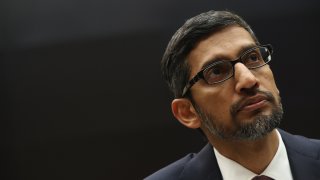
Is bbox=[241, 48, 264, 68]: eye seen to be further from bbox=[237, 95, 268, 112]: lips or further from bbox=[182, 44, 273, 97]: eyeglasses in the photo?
bbox=[237, 95, 268, 112]: lips

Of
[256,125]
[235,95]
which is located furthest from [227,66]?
[256,125]

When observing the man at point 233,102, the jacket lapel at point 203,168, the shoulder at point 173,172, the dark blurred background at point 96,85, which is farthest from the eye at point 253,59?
the dark blurred background at point 96,85

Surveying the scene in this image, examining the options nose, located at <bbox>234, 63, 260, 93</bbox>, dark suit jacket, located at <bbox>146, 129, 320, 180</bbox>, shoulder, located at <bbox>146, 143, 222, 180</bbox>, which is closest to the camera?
nose, located at <bbox>234, 63, 260, 93</bbox>

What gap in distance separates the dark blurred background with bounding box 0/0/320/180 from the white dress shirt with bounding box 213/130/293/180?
2.94ft

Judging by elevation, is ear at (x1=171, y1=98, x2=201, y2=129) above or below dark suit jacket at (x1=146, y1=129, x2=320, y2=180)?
above

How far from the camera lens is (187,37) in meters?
1.45

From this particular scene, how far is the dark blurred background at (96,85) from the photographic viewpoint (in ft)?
7.79

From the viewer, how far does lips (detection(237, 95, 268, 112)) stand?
51.1 inches

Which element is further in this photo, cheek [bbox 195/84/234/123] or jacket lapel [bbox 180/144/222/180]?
jacket lapel [bbox 180/144/222/180]

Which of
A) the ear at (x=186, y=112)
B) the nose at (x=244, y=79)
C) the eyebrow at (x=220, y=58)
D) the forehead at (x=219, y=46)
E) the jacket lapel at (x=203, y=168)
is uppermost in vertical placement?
the forehead at (x=219, y=46)

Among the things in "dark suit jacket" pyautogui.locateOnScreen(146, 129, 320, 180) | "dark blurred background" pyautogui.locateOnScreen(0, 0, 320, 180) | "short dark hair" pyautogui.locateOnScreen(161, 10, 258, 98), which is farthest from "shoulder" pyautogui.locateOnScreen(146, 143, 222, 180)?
"dark blurred background" pyautogui.locateOnScreen(0, 0, 320, 180)

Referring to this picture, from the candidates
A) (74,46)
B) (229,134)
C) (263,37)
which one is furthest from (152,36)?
(229,134)

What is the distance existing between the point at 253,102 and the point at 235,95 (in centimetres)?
6

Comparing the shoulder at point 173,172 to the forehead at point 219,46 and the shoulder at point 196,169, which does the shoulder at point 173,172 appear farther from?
the forehead at point 219,46
